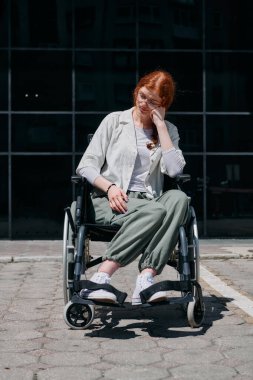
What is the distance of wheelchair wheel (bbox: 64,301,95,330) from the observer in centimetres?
465

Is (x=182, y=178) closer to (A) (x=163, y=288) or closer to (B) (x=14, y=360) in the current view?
(A) (x=163, y=288)

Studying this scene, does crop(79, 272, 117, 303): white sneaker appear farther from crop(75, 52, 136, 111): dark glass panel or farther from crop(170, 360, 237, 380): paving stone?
crop(75, 52, 136, 111): dark glass panel

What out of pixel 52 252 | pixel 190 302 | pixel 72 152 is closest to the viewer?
pixel 190 302

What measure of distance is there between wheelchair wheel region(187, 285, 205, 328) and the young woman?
0.24 meters

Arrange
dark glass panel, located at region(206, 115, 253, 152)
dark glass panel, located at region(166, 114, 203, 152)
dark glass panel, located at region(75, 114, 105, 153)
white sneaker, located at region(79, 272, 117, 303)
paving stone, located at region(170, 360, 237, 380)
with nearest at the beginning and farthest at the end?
1. paving stone, located at region(170, 360, 237, 380)
2. white sneaker, located at region(79, 272, 117, 303)
3. dark glass panel, located at region(75, 114, 105, 153)
4. dark glass panel, located at region(166, 114, 203, 152)
5. dark glass panel, located at region(206, 115, 253, 152)

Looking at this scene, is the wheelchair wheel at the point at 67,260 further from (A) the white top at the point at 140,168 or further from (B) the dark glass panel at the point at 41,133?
(B) the dark glass panel at the point at 41,133

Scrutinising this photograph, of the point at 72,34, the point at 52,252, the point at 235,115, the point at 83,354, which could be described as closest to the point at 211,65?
the point at 235,115

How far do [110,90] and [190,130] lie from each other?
202 centimetres

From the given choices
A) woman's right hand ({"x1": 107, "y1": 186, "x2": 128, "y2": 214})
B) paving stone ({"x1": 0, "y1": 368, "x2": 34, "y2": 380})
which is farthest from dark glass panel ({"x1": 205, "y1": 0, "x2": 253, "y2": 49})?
paving stone ({"x1": 0, "y1": 368, "x2": 34, "y2": 380})

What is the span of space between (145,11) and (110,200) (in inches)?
496

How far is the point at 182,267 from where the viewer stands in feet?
15.3

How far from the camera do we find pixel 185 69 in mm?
16719

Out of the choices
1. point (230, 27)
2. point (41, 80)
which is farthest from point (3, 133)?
point (230, 27)

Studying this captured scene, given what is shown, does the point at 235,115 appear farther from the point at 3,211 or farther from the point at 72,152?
the point at 3,211
